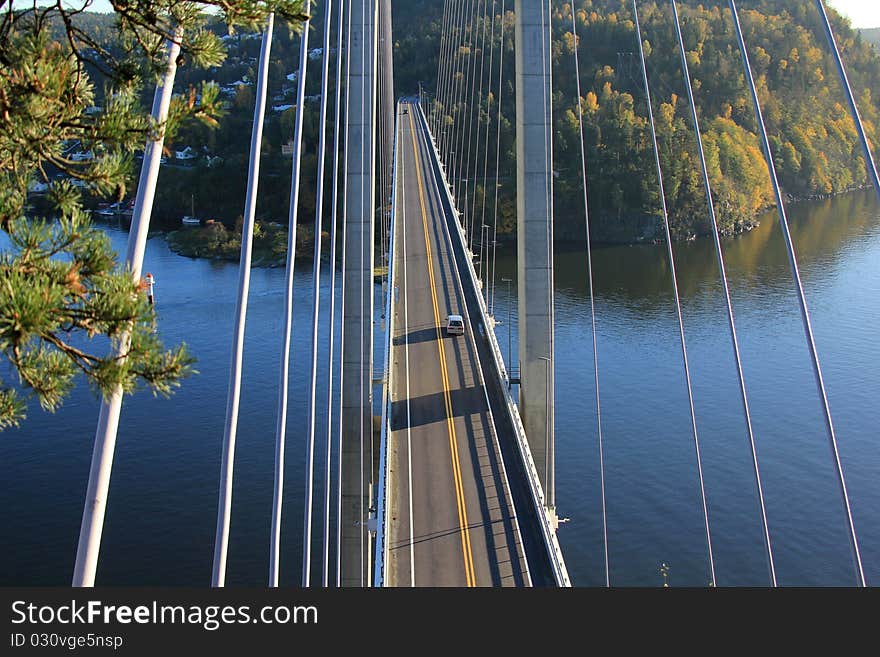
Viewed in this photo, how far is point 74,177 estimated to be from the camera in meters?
3.60

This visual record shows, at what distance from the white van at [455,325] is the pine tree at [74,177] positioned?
22125 millimetres

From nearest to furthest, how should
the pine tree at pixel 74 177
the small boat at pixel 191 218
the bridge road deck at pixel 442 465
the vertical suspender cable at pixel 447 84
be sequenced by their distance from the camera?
the pine tree at pixel 74 177, the bridge road deck at pixel 442 465, the small boat at pixel 191 218, the vertical suspender cable at pixel 447 84

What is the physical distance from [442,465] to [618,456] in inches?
256

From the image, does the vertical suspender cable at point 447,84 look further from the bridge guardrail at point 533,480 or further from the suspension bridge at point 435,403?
the suspension bridge at point 435,403

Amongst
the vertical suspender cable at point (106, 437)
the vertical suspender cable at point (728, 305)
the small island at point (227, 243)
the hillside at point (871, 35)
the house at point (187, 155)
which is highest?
the hillside at point (871, 35)

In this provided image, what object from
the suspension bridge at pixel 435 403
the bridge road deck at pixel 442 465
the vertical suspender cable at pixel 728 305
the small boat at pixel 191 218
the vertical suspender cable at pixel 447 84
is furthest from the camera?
the vertical suspender cable at pixel 447 84

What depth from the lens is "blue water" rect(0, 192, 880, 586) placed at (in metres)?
18.0

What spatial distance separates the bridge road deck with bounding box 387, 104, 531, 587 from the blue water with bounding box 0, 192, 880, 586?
2925 mm

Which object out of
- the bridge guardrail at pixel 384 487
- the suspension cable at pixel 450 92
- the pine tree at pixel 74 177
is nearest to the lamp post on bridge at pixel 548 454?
the bridge guardrail at pixel 384 487

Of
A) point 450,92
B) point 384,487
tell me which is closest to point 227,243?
point 450,92

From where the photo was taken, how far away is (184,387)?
85.1 ft

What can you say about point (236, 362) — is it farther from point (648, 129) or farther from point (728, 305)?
point (648, 129)

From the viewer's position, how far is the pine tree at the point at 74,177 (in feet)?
10.2

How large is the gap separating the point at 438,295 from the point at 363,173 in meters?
14.7
